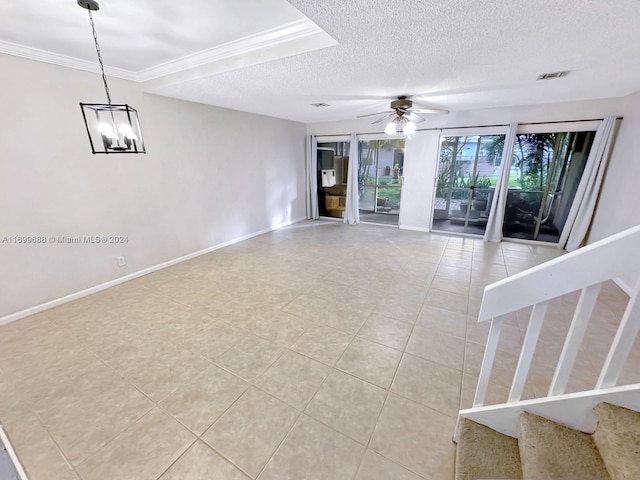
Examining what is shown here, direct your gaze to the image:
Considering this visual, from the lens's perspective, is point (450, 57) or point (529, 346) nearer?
point (529, 346)

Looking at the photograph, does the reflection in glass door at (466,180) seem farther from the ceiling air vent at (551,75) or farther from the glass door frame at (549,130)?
the ceiling air vent at (551,75)

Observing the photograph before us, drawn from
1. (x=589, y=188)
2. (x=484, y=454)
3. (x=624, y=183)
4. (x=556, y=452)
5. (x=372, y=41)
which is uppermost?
(x=372, y=41)

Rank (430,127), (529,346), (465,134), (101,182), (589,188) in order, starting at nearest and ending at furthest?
(529,346) < (101,182) < (589,188) < (465,134) < (430,127)

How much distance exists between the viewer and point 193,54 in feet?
8.25

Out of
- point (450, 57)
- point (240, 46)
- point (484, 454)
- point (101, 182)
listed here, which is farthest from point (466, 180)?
point (101, 182)

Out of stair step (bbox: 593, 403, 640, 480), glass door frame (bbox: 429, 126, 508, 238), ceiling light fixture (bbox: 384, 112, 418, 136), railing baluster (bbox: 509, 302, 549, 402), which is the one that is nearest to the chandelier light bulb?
railing baluster (bbox: 509, 302, 549, 402)

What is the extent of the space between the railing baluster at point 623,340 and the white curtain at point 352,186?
5371 millimetres

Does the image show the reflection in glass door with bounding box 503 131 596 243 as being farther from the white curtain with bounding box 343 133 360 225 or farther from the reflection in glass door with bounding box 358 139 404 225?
the white curtain with bounding box 343 133 360 225

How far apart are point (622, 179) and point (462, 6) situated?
13.0ft

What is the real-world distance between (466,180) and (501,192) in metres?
1.06

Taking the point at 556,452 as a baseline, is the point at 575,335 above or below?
above

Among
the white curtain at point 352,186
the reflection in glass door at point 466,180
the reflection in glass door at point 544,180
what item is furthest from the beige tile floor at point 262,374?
the white curtain at point 352,186

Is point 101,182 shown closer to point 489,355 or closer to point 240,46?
point 240,46

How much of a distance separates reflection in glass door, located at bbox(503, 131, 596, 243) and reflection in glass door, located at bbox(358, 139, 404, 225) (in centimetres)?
237
